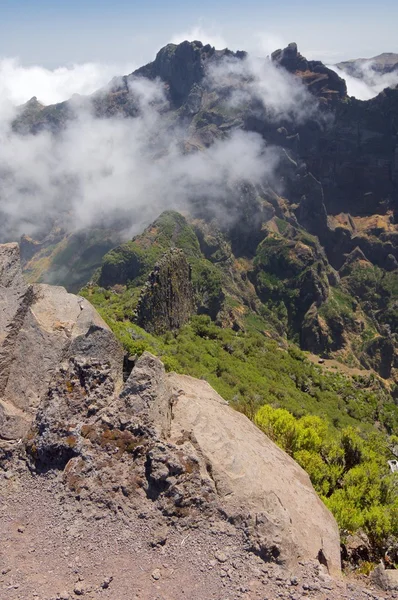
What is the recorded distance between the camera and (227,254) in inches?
6555

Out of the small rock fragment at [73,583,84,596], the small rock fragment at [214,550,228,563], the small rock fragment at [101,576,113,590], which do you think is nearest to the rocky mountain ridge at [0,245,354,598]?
the small rock fragment at [214,550,228,563]

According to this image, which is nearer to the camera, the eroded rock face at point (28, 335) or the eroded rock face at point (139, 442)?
the eroded rock face at point (139, 442)

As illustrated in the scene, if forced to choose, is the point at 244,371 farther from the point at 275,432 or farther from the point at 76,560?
the point at 76,560

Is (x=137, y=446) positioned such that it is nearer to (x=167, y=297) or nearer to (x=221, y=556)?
(x=221, y=556)

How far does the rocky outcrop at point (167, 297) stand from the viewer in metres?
59.1

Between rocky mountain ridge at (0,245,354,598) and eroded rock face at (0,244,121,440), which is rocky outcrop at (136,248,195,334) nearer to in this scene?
eroded rock face at (0,244,121,440)

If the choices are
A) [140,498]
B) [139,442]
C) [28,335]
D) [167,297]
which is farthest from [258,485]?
[167,297]

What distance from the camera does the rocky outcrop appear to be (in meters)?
59.1

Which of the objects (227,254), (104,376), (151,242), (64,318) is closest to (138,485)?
(104,376)

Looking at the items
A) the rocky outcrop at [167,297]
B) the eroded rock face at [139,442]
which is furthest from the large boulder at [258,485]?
the rocky outcrop at [167,297]

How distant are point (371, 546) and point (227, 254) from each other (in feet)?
497

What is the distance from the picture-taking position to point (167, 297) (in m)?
67.4

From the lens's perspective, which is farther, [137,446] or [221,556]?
[137,446]

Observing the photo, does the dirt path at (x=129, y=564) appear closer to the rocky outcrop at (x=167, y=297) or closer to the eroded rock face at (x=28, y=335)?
the eroded rock face at (x=28, y=335)
